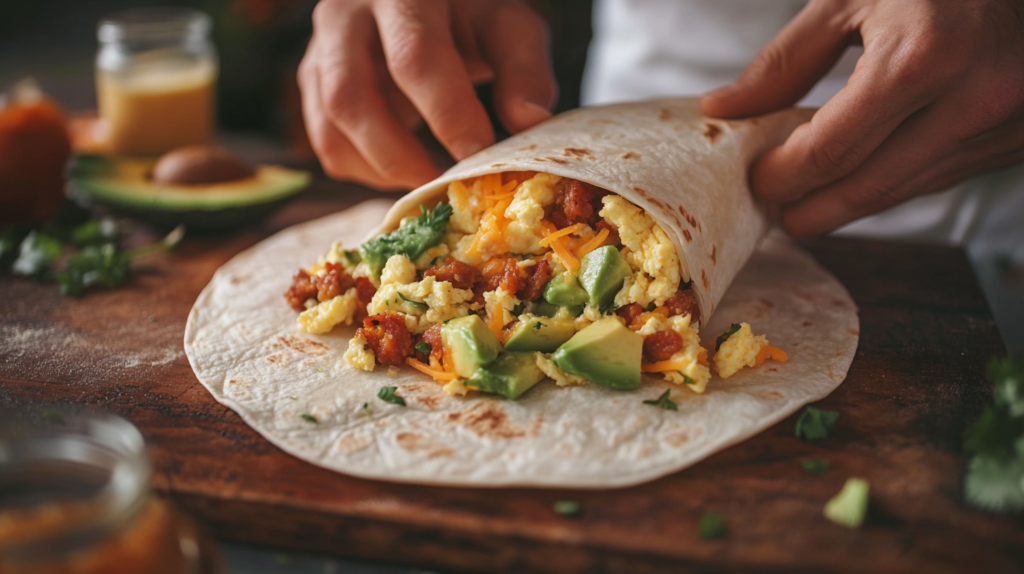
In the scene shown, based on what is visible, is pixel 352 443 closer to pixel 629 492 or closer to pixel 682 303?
pixel 629 492

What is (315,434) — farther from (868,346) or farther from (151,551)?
(868,346)

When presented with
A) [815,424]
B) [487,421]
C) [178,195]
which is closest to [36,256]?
[178,195]

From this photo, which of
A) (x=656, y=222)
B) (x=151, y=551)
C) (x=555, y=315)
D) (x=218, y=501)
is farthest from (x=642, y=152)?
(x=151, y=551)

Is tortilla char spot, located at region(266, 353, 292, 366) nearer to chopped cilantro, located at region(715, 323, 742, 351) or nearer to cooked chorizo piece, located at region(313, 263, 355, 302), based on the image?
cooked chorizo piece, located at region(313, 263, 355, 302)

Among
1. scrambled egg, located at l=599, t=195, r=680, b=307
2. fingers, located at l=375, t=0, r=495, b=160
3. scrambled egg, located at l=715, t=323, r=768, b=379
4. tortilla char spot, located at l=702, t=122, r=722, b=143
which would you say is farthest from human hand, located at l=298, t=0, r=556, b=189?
scrambled egg, located at l=715, t=323, r=768, b=379

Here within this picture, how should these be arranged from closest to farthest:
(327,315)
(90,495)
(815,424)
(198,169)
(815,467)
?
1. (90,495)
2. (815,467)
3. (815,424)
4. (327,315)
5. (198,169)
